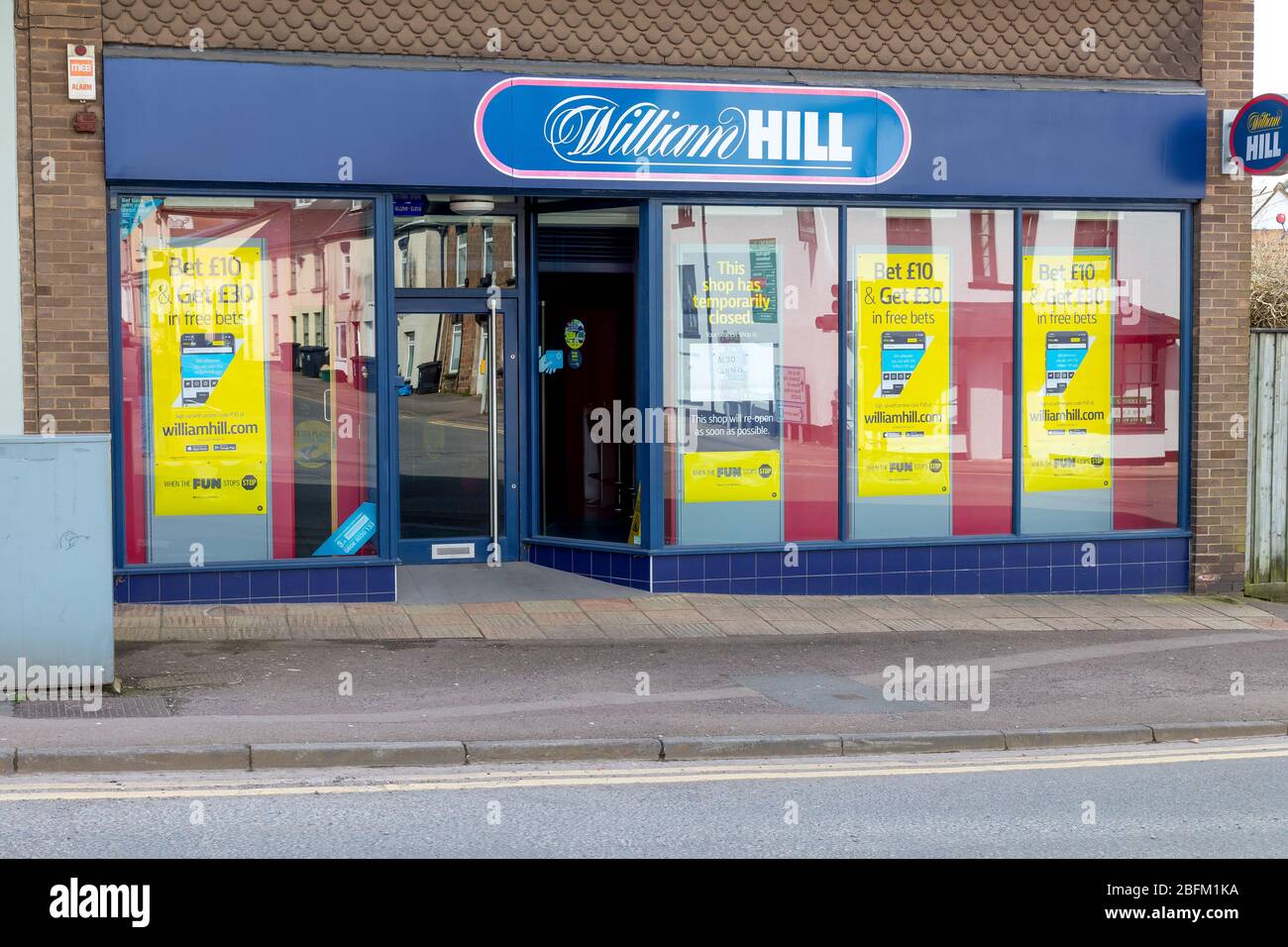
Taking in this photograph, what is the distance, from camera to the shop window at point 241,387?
11797mm

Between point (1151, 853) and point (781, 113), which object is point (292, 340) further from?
point (1151, 853)

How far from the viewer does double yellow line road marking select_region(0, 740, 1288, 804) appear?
283 inches

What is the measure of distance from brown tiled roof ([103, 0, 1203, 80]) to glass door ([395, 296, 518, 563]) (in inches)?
94.4

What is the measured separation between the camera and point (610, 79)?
12398 millimetres

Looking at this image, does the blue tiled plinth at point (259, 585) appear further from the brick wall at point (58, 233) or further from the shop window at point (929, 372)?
the shop window at point (929, 372)

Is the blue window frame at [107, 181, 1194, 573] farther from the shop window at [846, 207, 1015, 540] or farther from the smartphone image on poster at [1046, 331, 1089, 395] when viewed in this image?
the smartphone image on poster at [1046, 331, 1089, 395]

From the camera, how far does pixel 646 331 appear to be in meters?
12.8

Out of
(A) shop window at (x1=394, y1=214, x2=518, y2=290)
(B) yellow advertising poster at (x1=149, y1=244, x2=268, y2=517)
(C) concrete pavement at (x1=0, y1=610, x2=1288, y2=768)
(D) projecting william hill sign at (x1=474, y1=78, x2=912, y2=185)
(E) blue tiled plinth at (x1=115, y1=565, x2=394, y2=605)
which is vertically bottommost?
(C) concrete pavement at (x1=0, y1=610, x2=1288, y2=768)

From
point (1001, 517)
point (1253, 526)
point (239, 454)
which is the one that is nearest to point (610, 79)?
point (239, 454)

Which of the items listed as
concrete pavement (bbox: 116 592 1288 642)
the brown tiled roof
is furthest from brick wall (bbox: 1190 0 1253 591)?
concrete pavement (bbox: 116 592 1288 642)

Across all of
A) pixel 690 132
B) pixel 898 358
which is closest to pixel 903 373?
pixel 898 358

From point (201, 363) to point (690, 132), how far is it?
4268mm

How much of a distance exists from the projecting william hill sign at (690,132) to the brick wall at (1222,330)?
2.99 meters

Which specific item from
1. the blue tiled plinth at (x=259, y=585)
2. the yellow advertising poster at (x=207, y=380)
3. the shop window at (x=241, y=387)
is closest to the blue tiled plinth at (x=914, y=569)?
the blue tiled plinth at (x=259, y=585)
